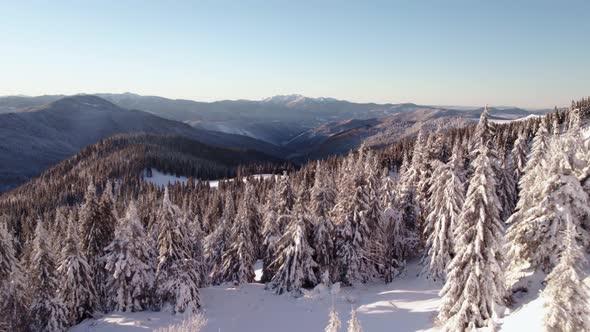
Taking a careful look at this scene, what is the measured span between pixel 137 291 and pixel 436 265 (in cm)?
2675

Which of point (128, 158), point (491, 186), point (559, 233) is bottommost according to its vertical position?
point (128, 158)

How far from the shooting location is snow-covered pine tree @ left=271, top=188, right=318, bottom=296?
32344 millimetres

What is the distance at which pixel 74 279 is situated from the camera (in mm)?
30266

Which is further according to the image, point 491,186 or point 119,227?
point 119,227

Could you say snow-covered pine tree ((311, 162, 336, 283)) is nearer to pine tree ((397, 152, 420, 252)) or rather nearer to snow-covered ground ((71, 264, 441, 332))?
snow-covered ground ((71, 264, 441, 332))

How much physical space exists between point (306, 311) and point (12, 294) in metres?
24.4

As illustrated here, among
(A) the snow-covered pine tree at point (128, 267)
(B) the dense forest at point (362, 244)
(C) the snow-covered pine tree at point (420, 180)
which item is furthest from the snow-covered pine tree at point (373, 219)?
(A) the snow-covered pine tree at point (128, 267)

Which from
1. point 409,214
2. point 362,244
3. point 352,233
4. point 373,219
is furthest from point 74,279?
point 409,214

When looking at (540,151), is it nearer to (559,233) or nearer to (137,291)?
(559,233)

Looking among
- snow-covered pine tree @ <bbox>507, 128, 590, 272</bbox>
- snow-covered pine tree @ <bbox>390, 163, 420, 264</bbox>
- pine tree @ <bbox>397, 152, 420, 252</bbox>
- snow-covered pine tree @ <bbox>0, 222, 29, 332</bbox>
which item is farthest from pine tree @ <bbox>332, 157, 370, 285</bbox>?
snow-covered pine tree @ <bbox>0, 222, 29, 332</bbox>

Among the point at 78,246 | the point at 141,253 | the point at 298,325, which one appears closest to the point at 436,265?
the point at 298,325

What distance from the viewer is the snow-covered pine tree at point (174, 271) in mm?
29531

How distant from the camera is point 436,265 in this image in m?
30.3

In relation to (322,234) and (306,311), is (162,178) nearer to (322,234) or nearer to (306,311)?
(322,234)
